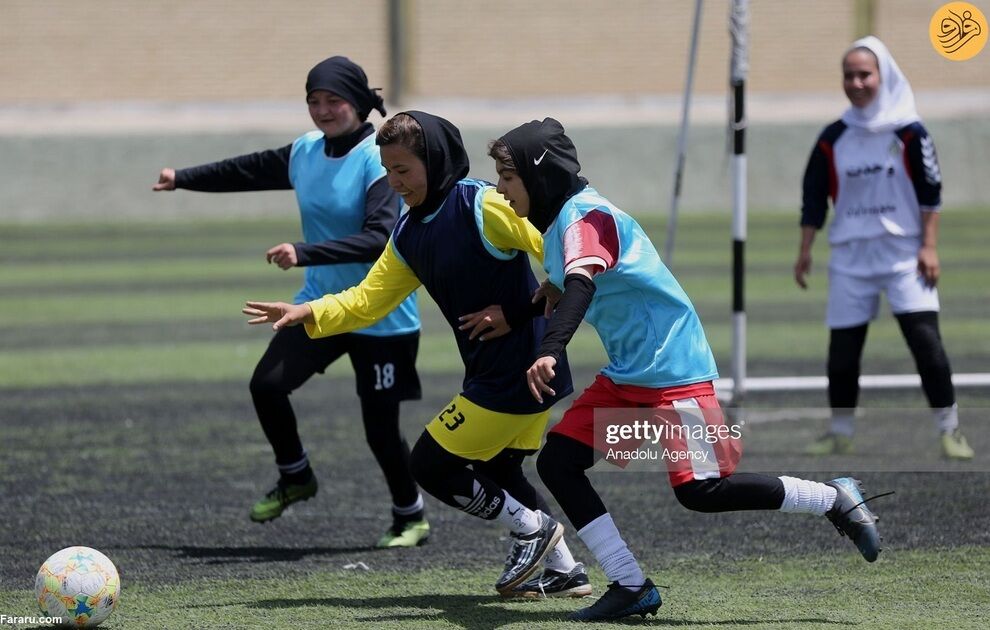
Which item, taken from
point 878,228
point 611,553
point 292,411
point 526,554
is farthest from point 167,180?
point 878,228

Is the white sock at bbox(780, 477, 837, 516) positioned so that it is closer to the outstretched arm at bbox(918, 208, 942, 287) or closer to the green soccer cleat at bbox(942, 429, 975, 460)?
the green soccer cleat at bbox(942, 429, 975, 460)

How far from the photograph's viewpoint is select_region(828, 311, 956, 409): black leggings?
823cm

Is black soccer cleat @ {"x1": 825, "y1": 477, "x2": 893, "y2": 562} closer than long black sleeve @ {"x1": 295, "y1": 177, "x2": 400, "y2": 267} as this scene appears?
Yes

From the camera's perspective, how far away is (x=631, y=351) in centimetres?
516

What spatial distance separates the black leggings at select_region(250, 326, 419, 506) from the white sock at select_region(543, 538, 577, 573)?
3.66 ft

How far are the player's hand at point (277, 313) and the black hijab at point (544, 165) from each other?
0.99 meters

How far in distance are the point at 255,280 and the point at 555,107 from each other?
10366mm

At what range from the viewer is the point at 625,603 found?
5.07 m

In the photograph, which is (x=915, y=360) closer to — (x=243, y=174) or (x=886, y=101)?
(x=886, y=101)

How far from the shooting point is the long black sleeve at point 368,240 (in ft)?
20.2

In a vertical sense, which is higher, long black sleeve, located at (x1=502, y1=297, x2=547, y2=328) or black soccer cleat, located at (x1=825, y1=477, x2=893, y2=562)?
long black sleeve, located at (x1=502, y1=297, x2=547, y2=328)

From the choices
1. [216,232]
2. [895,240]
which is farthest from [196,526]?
[216,232]

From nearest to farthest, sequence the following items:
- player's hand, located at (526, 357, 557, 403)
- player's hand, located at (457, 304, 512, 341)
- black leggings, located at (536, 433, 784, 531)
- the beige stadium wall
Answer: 1. player's hand, located at (526, 357, 557, 403)
2. black leggings, located at (536, 433, 784, 531)
3. player's hand, located at (457, 304, 512, 341)
4. the beige stadium wall

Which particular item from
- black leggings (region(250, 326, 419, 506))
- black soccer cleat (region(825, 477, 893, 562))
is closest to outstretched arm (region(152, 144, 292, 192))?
black leggings (region(250, 326, 419, 506))
